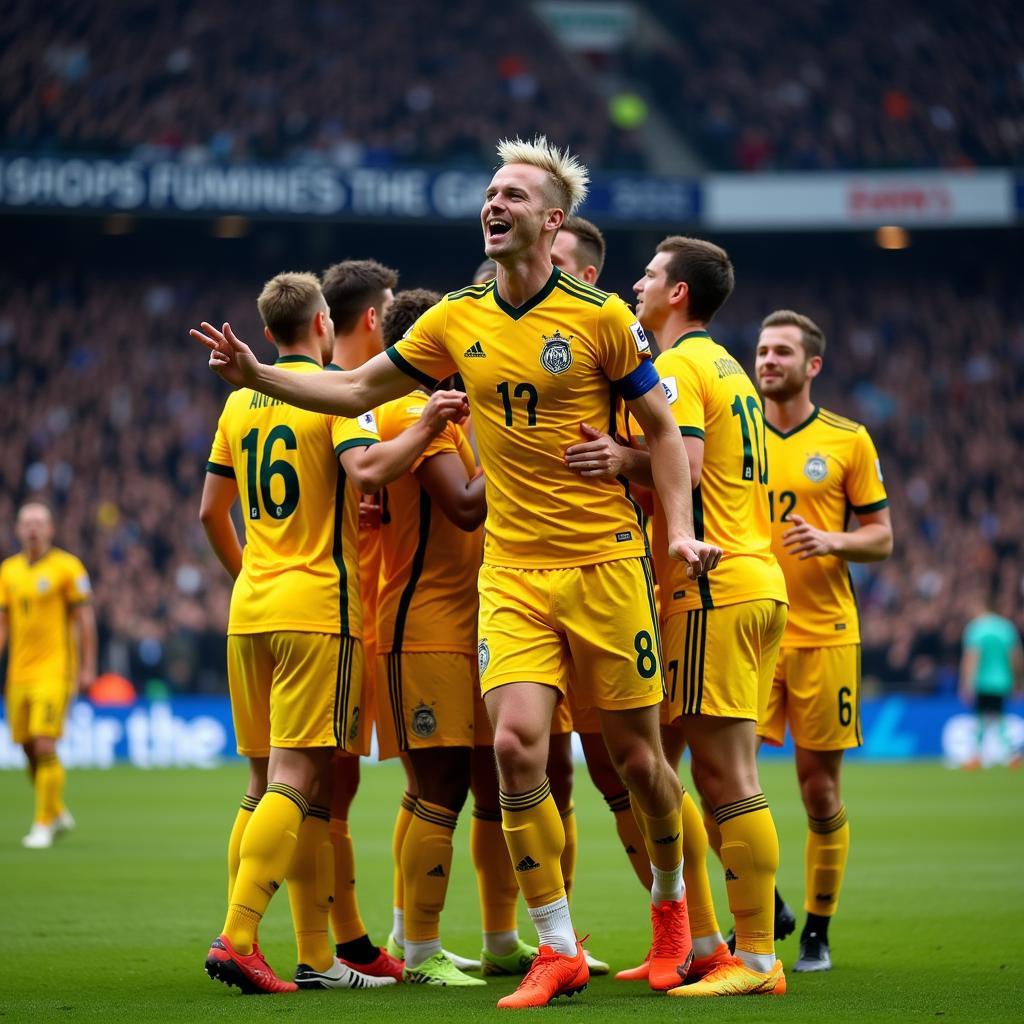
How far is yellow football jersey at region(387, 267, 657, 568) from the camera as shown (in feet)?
17.9

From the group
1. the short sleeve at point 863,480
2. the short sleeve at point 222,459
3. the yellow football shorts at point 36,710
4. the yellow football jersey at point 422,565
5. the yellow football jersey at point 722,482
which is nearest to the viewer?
the yellow football jersey at point 722,482

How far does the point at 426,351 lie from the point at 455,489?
0.73 metres

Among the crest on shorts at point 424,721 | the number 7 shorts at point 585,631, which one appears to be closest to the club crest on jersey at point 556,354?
the number 7 shorts at point 585,631

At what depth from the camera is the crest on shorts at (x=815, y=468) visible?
7.21m

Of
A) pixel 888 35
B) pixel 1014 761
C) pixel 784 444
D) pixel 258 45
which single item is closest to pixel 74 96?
pixel 258 45

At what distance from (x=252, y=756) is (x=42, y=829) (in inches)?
255

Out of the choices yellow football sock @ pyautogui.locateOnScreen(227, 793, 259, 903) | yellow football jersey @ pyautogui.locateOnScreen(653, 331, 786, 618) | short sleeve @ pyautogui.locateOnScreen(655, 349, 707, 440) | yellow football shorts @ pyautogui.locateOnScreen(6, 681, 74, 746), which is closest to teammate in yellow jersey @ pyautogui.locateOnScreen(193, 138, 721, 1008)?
short sleeve @ pyautogui.locateOnScreen(655, 349, 707, 440)

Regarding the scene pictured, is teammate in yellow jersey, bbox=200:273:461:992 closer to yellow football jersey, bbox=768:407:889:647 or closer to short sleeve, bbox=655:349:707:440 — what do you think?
short sleeve, bbox=655:349:707:440

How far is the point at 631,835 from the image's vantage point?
21.7 ft

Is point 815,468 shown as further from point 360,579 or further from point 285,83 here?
point 285,83

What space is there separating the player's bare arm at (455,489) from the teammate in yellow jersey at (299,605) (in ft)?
1.01

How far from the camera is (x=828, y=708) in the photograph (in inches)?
274

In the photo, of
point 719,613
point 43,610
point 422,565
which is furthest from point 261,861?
point 43,610

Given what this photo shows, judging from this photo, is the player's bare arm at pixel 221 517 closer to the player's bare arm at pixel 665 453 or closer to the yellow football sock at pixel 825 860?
the player's bare arm at pixel 665 453
